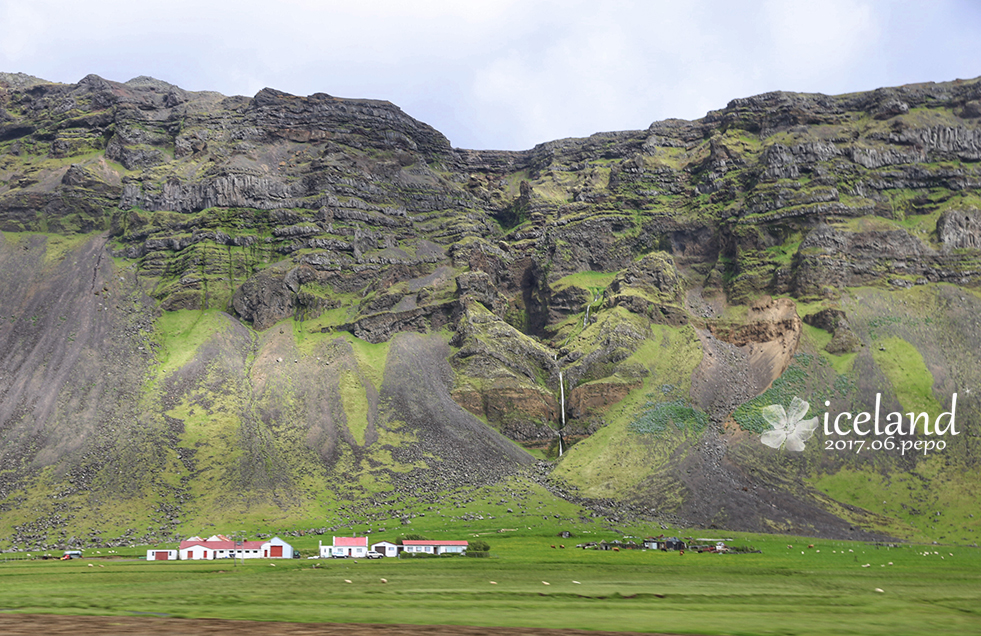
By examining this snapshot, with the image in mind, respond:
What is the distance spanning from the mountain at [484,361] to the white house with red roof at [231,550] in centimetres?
1901

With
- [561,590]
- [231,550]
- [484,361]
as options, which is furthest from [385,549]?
[484,361]

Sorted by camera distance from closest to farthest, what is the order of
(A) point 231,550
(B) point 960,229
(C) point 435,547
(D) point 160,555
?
1. (D) point 160,555
2. (A) point 231,550
3. (C) point 435,547
4. (B) point 960,229

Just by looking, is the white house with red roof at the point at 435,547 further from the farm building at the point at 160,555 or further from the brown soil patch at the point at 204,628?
the brown soil patch at the point at 204,628

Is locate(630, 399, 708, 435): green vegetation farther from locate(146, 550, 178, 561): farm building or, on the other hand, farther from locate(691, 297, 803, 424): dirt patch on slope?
locate(146, 550, 178, 561): farm building

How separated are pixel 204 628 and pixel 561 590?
3175 centimetres

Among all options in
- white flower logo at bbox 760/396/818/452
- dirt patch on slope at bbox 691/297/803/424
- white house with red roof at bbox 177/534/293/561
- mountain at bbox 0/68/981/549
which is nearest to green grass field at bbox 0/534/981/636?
white house with red roof at bbox 177/534/293/561

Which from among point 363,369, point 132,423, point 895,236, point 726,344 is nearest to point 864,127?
point 895,236

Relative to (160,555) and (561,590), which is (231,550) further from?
(561,590)

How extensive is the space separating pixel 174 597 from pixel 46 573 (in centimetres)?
3280

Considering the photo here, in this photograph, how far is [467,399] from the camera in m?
152

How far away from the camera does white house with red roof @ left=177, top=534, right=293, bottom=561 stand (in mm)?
89000

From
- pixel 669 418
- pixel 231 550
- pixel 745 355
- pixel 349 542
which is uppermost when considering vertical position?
pixel 745 355

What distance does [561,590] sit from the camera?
Result: 2221 inches

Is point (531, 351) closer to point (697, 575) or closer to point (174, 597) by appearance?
point (697, 575)
